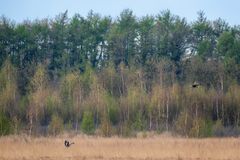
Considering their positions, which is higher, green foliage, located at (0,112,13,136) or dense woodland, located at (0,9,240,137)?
dense woodland, located at (0,9,240,137)

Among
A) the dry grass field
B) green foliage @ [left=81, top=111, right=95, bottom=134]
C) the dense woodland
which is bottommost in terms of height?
the dry grass field

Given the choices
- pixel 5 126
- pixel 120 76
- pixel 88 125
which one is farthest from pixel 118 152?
pixel 120 76

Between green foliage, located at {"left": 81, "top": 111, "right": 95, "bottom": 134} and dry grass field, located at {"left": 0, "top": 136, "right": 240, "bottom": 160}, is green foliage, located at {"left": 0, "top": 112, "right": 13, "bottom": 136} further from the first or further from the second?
dry grass field, located at {"left": 0, "top": 136, "right": 240, "bottom": 160}

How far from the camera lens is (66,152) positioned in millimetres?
23672

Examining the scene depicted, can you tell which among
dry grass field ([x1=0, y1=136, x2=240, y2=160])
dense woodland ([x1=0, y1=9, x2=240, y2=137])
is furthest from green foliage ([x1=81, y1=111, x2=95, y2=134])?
dry grass field ([x1=0, y1=136, x2=240, y2=160])

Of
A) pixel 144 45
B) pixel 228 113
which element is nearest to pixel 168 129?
pixel 228 113

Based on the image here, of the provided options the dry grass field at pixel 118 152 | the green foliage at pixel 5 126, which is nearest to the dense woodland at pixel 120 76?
the green foliage at pixel 5 126

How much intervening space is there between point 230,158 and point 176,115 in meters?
17.2

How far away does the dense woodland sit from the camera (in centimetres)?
3694

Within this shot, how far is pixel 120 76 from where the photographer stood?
43.9m

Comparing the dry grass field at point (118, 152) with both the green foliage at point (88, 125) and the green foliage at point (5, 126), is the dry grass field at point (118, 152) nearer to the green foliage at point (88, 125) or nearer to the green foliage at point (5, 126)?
the green foliage at point (5, 126)

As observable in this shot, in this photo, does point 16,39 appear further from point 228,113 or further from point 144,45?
point 228,113

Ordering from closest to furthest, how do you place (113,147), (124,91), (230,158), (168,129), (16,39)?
(230,158)
(113,147)
(168,129)
(124,91)
(16,39)

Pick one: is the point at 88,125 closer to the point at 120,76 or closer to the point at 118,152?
the point at 120,76
